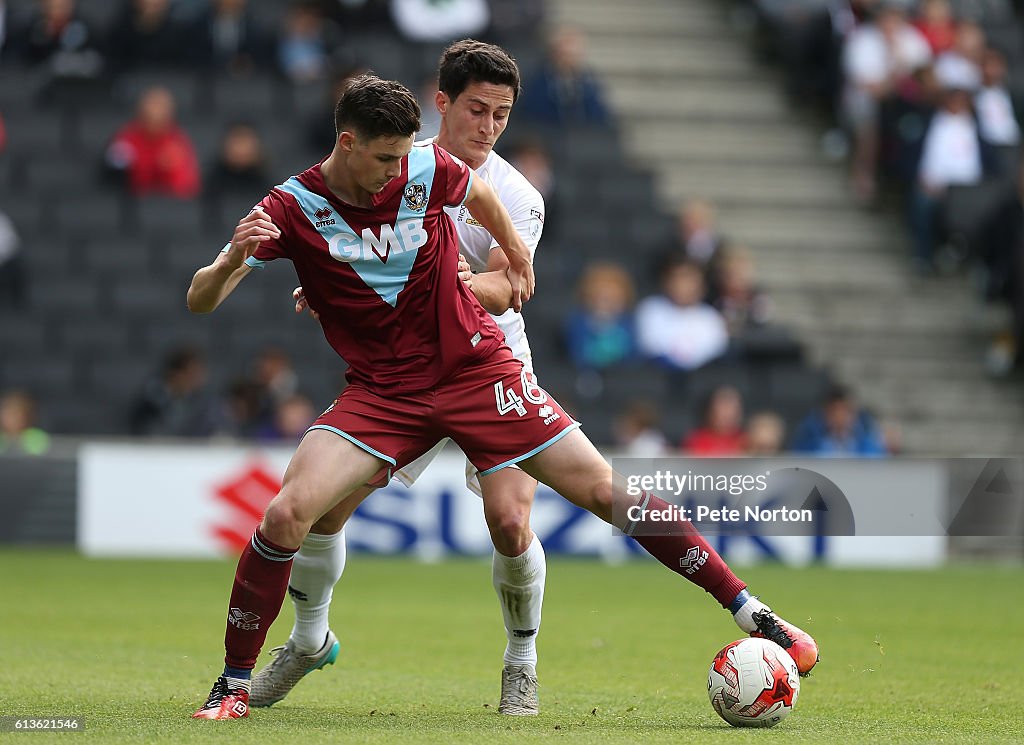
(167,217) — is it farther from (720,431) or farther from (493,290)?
(493,290)

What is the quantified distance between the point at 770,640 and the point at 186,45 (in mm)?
12341

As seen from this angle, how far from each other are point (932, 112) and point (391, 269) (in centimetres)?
1231

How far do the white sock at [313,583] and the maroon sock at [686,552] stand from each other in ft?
3.75

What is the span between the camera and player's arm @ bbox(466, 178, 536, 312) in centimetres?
605

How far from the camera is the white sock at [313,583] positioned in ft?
20.7

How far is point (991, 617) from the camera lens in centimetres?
1031

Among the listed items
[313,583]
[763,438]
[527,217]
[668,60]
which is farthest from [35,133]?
[313,583]

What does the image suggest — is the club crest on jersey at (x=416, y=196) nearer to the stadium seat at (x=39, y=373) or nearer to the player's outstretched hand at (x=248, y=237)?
the player's outstretched hand at (x=248, y=237)

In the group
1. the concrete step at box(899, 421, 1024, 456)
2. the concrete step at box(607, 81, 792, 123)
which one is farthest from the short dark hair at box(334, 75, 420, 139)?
the concrete step at box(607, 81, 792, 123)

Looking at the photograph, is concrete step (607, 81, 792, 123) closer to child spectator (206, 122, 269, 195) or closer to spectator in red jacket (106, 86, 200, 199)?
child spectator (206, 122, 269, 195)

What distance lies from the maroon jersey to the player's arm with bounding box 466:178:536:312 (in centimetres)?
6

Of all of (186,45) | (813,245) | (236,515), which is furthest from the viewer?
(813,245)

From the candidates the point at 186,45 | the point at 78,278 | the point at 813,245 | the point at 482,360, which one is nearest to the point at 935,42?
the point at 813,245

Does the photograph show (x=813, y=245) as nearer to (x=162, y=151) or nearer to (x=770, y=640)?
(x=162, y=151)
